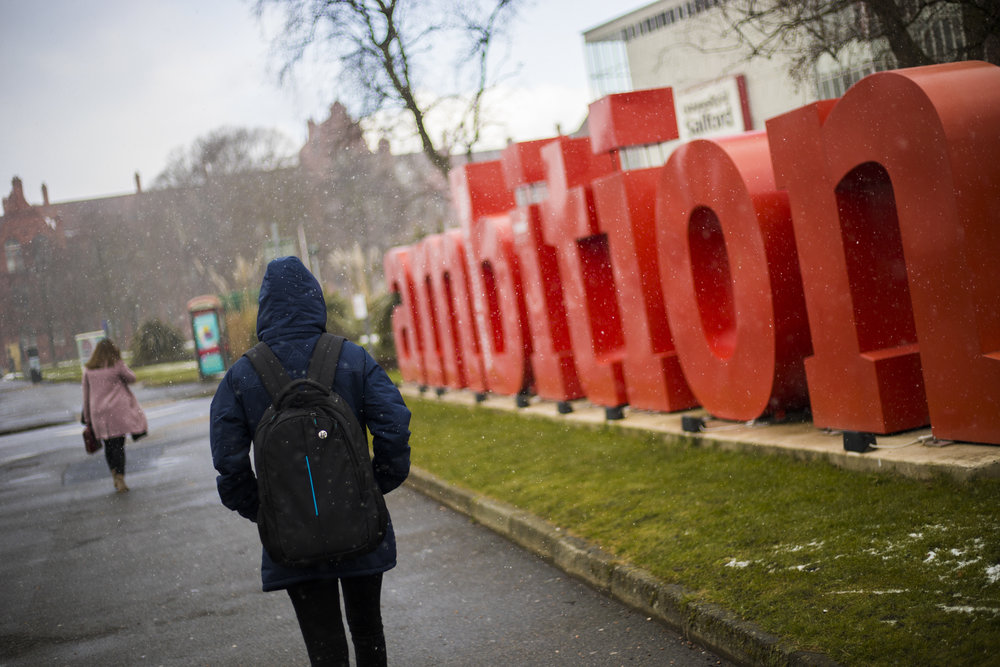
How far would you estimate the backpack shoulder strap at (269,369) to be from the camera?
3.52m

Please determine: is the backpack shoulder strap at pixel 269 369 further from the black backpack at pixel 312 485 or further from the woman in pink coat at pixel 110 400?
the woman in pink coat at pixel 110 400

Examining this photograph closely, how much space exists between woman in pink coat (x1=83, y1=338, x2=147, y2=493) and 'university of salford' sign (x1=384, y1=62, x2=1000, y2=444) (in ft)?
16.0

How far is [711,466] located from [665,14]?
39403mm

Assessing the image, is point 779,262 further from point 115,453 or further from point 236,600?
point 115,453

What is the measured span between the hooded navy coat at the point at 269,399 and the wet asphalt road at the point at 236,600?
5.25 feet

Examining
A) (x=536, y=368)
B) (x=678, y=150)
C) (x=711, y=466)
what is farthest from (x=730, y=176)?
(x=536, y=368)

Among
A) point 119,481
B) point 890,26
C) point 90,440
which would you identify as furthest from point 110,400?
point 890,26

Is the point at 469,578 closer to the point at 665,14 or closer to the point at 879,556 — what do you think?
the point at 879,556

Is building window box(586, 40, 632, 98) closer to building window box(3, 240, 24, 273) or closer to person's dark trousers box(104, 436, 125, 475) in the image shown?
building window box(3, 240, 24, 273)

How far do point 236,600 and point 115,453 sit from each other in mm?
6111

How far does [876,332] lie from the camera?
731 cm

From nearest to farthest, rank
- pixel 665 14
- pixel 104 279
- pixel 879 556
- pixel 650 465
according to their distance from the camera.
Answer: pixel 879 556
pixel 650 465
pixel 104 279
pixel 665 14

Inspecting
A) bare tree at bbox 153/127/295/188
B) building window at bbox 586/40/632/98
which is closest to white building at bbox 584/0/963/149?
building window at bbox 586/40/632/98

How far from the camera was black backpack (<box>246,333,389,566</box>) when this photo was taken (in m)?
3.35
